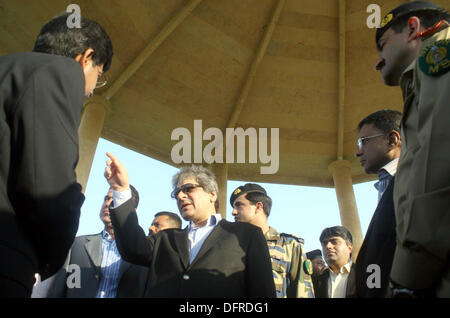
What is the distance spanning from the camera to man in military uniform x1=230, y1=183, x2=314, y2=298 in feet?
17.7

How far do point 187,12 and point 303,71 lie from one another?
404 centimetres

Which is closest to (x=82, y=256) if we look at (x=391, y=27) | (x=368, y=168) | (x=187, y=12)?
(x=368, y=168)

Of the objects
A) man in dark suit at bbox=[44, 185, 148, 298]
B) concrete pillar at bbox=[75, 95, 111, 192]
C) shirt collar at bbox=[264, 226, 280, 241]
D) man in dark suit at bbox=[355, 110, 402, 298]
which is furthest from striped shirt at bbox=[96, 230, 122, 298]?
concrete pillar at bbox=[75, 95, 111, 192]

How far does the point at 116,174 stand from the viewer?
3.08 metres

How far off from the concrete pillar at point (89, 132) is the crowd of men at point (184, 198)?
6039 millimetres

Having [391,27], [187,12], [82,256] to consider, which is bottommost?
[82,256]

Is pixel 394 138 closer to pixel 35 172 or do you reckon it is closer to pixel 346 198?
pixel 35 172

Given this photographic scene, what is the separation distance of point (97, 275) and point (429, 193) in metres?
3.51

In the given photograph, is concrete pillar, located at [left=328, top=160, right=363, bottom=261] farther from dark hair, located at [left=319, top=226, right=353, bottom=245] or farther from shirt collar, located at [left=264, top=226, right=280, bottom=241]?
shirt collar, located at [left=264, top=226, right=280, bottom=241]

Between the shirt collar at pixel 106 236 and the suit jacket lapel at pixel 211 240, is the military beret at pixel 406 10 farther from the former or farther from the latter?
the shirt collar at pixel 106 236

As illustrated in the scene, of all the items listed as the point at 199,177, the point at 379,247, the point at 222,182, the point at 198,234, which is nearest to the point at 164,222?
the point at 199,177
